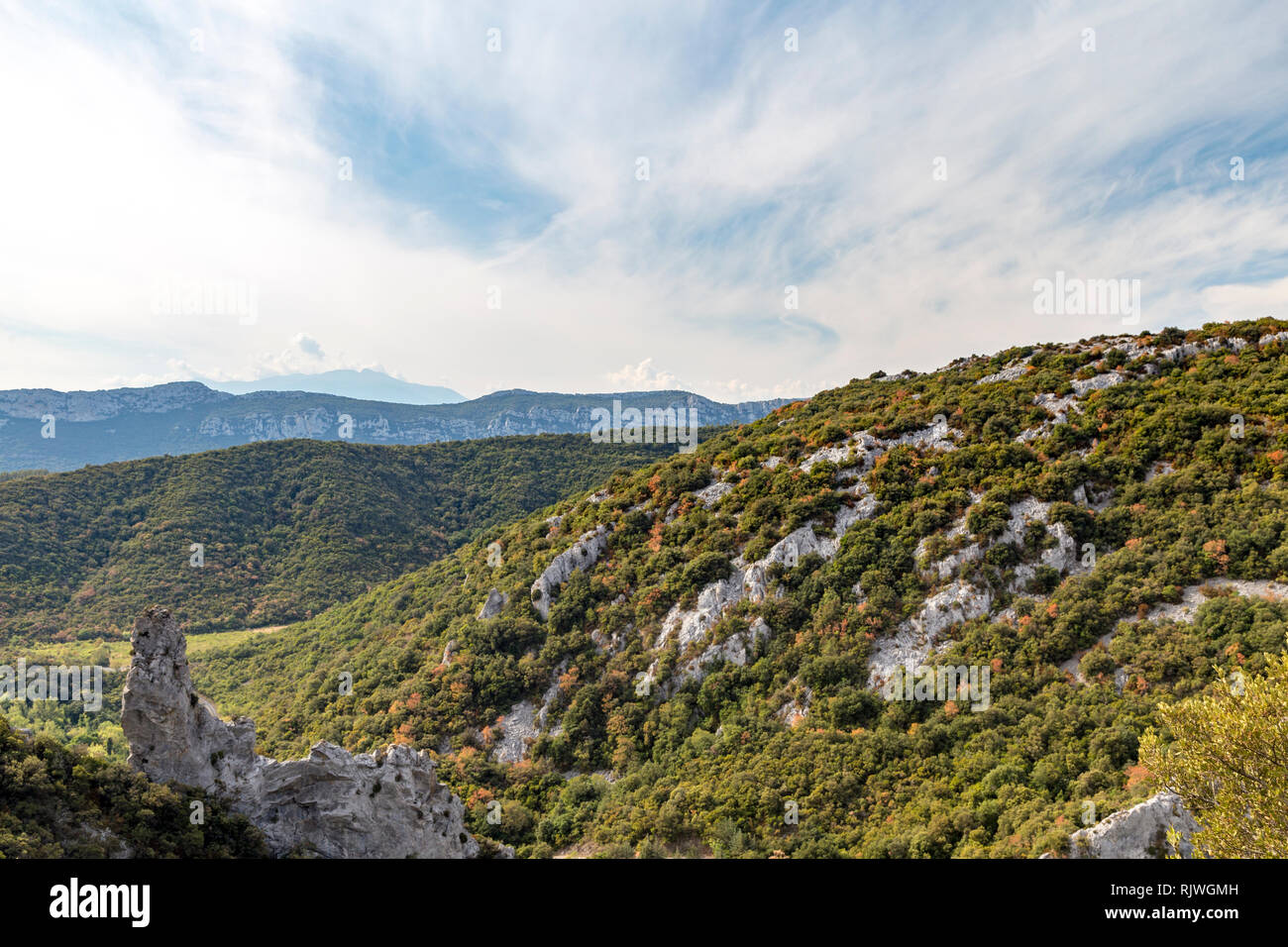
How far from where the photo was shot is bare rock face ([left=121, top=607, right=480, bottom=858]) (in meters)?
15.7

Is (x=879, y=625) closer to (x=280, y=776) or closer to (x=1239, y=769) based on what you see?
(x=1239, y=769)

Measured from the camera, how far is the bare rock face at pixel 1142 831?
13562mm

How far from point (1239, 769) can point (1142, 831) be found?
306 cm

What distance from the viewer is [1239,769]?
12070 mm

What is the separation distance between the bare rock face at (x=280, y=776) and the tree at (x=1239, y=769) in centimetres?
2192

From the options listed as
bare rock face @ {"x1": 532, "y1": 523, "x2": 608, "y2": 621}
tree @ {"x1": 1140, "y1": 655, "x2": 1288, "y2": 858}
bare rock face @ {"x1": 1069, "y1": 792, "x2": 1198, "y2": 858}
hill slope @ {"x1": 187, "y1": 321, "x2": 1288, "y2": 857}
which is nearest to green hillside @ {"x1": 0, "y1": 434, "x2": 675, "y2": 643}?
hill slope @ {"x1": 187, "y1": 321, "x2": 1288, "y2": 857}

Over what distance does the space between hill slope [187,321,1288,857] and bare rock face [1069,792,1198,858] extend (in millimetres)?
873

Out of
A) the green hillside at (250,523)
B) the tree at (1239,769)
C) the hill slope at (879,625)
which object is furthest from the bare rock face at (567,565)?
the green hillside at (250,523)

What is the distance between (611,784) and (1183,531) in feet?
95.8

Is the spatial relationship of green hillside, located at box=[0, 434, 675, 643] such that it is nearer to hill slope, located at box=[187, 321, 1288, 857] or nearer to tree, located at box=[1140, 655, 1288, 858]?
hill slope, located at box=[187, 321, 1288, 857]

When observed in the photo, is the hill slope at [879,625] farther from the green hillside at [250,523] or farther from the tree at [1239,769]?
the green hillside at [250,523]

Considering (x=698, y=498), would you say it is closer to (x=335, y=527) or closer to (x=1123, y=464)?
(x=1123, y=464)

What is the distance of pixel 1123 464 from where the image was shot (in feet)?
98.9
